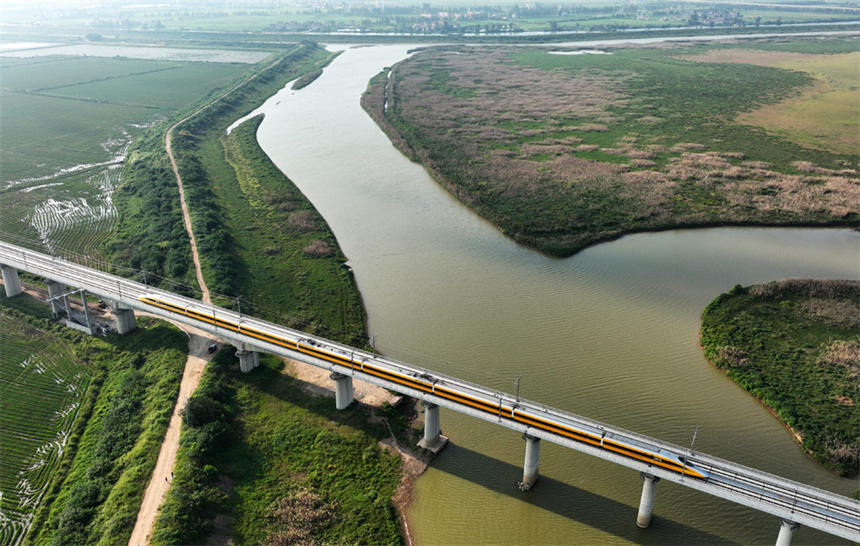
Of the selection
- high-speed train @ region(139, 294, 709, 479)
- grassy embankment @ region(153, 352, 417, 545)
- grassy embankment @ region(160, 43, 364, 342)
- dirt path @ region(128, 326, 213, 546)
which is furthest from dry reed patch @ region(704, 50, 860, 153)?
dirt path @ region(128, 326, 213, 546)

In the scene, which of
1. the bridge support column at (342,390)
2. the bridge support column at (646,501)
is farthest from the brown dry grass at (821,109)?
the bridge support column at (342,390)

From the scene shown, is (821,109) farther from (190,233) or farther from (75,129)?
(75,129)

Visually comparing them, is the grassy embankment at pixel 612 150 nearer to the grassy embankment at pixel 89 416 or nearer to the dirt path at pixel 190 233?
the dirt path at pixel 190 233

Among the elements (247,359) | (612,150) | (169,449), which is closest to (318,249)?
(247,359)

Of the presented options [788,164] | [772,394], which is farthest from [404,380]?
[788,164]

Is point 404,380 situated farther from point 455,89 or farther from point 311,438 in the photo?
point 455,89

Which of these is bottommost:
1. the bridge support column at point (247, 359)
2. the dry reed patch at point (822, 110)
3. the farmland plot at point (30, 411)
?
the farmland plot at point (30, 411)
